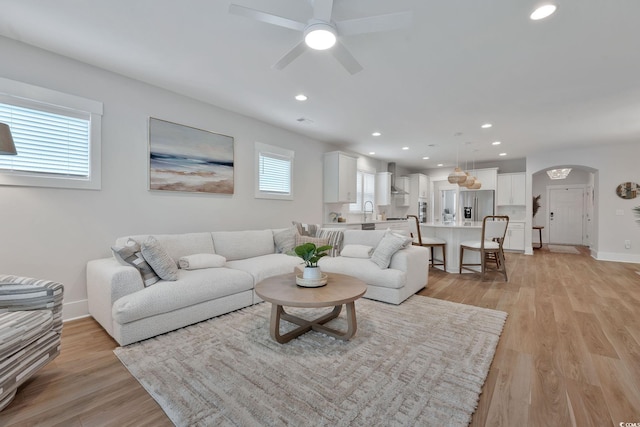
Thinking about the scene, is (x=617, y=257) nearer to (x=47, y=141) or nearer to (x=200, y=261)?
(x=200, y=261)

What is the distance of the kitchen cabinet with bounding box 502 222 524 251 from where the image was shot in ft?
24.8

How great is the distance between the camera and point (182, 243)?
10.6 feet

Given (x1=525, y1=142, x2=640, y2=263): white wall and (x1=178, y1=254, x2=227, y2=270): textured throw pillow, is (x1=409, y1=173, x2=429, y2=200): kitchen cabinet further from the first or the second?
(x1=178, y1=254, x2=227, y2=270): textured throw pillow

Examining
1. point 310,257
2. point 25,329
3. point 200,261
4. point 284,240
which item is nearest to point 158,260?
point 200,261

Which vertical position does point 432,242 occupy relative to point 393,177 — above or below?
below

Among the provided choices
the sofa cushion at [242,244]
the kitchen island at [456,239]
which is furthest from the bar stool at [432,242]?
the sofa cushion at [242,244]

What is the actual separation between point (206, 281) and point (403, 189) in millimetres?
7091

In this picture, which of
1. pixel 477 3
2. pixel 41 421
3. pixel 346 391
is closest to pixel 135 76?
pixel 41 421

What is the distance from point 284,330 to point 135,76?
326 cm

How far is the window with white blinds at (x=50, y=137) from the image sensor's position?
250cm

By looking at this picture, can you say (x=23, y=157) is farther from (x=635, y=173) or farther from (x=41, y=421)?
(x=635, y=173)

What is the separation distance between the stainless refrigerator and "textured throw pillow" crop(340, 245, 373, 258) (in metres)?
6.03

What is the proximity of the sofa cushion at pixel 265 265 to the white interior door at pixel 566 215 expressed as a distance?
10.0 m

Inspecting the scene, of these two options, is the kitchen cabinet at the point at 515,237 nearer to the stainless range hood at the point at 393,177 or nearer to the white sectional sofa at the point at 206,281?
the stainless range hood at the point at 393,177
